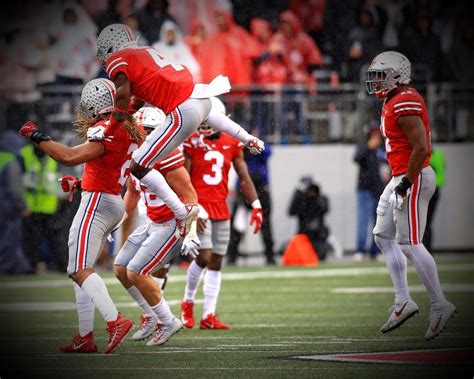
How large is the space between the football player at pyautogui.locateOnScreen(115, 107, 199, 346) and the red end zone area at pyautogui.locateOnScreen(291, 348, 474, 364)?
1.18m

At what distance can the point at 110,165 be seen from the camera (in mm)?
8992

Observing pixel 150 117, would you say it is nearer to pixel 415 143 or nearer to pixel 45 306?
pixel 415 143

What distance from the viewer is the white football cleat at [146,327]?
380 inches

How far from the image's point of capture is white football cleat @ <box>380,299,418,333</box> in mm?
9250

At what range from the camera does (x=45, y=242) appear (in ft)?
55.1

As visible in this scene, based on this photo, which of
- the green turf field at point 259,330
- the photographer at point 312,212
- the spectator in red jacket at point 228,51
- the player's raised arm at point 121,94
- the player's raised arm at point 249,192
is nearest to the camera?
the green turf field at point 259,330

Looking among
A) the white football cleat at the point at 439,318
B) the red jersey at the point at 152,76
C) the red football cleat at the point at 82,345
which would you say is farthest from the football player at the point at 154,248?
the white football cleat at the point at 439,318

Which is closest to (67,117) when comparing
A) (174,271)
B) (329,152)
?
(174,271)

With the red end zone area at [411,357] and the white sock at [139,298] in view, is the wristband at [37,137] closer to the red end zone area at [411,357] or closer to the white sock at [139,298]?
the white sock at [139,298]

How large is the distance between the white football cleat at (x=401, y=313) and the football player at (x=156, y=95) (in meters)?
1.63

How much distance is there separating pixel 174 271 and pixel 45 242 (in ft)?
5.48

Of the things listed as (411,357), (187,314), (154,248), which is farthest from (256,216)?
(411,357)

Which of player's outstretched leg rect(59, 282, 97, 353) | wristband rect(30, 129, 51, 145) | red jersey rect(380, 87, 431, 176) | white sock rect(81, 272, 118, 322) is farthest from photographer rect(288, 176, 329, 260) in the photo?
wristband rect(30, 129, 51, 145)

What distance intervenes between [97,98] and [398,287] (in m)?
2.47
